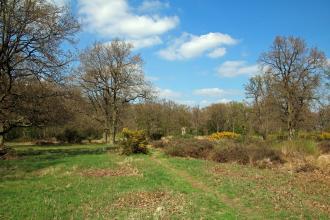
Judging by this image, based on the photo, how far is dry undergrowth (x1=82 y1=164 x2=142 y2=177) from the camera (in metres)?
15.2

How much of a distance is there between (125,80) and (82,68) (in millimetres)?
5278

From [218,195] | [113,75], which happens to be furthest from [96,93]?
[218,195]

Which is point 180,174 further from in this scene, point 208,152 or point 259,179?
point 208,152

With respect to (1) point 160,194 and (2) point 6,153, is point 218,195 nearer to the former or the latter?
(1) point 160,194

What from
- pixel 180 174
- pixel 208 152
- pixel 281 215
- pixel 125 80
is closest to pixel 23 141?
pixel 125 80

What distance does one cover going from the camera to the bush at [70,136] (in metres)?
47.2

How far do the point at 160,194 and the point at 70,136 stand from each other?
3953cm

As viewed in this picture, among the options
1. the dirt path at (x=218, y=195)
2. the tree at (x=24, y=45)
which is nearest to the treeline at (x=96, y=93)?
the tree at (x=24, y=45)

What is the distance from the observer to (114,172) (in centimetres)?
1577

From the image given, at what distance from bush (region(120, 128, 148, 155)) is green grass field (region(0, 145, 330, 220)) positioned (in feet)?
28.5

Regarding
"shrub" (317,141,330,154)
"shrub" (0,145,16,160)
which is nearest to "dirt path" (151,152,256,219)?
"shrub" (317,141,330,154)

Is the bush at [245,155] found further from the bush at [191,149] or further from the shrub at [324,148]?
the shrub at [324,148]

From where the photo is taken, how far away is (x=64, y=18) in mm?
23531

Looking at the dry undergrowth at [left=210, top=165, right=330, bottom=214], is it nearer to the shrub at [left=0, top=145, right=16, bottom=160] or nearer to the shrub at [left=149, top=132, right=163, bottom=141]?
the shrub at [left=0, top=145, right=16, bottom=160]
